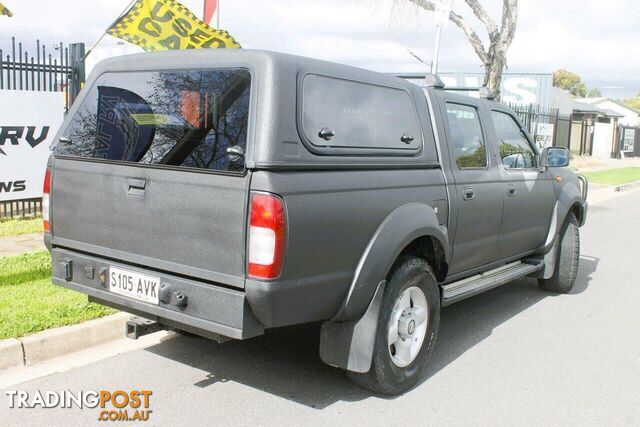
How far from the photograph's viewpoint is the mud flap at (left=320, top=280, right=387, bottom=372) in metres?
3.80

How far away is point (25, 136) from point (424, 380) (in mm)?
6664

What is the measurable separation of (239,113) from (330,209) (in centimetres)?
70

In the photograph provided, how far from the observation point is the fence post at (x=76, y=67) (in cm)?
953

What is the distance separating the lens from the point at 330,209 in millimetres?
3508

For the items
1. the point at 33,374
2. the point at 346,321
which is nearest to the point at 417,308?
the point at 346,321

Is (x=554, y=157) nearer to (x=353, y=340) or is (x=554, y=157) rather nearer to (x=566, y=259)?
(x=566, y=259)

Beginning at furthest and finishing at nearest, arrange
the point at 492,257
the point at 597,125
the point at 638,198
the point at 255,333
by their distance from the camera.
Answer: the point at 597,125 → the point at 638,198 → the point at 492,257 → the point at 255,333

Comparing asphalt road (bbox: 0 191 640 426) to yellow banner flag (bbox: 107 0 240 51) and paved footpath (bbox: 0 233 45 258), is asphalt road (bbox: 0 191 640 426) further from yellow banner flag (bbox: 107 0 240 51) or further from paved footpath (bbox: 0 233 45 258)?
yellow banner flag (bbox: 107 0 240 51)

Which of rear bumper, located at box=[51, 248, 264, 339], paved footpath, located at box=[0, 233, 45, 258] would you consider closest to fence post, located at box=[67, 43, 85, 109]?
paved footpath, located at box=[0, 233, 45, 258]

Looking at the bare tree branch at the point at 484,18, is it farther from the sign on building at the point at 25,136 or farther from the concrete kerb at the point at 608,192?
the sign on building at the point at 25,136

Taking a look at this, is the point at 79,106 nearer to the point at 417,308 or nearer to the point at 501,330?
the point at 417,308

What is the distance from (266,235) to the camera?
322 cm

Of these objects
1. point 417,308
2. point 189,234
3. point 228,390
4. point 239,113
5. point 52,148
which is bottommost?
point 228,390

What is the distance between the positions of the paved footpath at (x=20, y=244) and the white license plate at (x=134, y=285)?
366 cm
